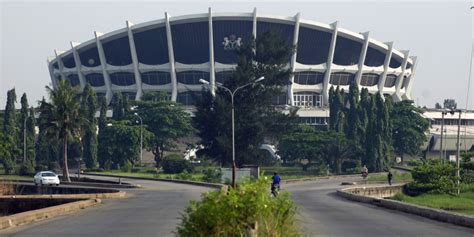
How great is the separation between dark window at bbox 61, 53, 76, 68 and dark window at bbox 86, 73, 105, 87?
3.93m

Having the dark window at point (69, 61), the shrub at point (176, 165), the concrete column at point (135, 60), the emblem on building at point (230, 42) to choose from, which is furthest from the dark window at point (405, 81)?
the shrub at point (176, 165)

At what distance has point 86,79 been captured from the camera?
135m

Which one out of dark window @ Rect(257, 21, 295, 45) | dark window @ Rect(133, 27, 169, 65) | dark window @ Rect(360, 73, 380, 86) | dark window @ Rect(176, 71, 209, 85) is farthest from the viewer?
dark window @ Rect(360, 73, 380, 86)

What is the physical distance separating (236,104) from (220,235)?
66.1 meters

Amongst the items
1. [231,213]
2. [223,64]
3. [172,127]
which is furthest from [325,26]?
[231,213]

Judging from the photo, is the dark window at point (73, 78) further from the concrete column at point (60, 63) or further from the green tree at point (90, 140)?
the green tree at point (90, 140)

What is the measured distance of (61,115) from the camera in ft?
238

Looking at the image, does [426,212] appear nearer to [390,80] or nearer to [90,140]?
[90,140]

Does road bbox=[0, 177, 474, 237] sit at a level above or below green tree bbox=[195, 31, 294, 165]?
below

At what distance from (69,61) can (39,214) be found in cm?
10963

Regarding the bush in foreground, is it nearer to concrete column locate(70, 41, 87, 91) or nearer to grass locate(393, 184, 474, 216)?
grass locate(393, 184, 474, 216)

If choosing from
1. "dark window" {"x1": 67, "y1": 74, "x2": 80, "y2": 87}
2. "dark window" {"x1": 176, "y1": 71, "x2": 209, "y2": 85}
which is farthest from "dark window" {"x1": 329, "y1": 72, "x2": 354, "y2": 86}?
"dark window" {"x1": 67, "y1": 74, "x2": 80, "y2": 87}

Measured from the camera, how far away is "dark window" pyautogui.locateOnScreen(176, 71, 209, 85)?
5033 inches

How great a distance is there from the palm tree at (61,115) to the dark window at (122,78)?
2284 inches
